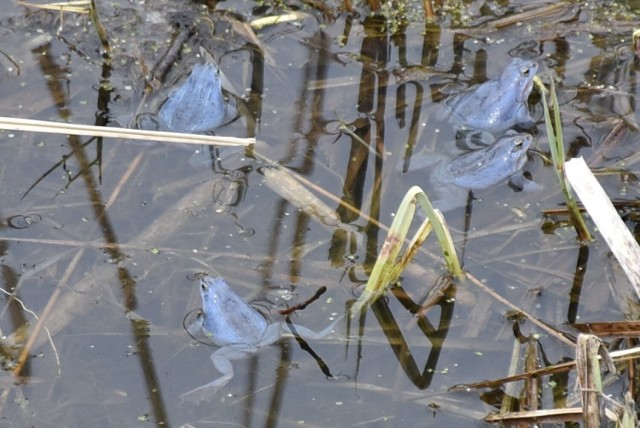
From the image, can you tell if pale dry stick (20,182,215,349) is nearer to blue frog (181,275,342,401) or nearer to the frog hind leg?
blue frog (181,275,342,401)

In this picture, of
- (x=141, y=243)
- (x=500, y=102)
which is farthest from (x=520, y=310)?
(x=141, y=243)

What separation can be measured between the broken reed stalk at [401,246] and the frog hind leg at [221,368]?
670 millimetres

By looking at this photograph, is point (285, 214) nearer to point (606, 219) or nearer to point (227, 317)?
point (227, 317)

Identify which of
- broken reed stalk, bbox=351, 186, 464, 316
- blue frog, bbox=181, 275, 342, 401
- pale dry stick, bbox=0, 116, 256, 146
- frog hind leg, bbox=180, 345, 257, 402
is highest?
pale dry stick, bbox=0, 116, 256, 146

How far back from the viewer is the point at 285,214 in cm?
565

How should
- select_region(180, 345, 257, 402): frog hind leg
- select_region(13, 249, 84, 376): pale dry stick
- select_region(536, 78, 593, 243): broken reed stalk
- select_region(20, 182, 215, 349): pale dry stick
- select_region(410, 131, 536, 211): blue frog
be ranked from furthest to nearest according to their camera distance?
select_region(410, 131, 536, 211): blue frog → select_region(20, 182, 215, 349): pale dry stick → select_region(536, 78, 593, 243): broken reed stalk → select_region(13, 249, 84, 376): pale dry stick → select_region(180, 345, 257, 402): frog hind leg

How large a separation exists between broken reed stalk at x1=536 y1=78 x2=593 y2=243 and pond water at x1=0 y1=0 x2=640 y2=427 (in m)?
0.16

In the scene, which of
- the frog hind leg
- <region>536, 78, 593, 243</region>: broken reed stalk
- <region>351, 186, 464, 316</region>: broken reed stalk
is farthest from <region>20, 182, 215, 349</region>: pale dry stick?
<region>536, 78, 593, 243</region>: broken reed stalk

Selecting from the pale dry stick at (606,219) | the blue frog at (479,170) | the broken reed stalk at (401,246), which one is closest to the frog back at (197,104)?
the blue frog at (479,170)

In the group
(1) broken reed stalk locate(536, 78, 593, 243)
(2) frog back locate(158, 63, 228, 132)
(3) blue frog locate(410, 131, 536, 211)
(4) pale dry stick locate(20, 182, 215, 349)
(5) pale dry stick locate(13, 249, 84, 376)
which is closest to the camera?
(5) pale dry stick locate(13, 249, 84, 376)

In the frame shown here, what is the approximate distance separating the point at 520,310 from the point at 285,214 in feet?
5.06

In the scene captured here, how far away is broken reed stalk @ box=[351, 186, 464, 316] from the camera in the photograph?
4.62 m

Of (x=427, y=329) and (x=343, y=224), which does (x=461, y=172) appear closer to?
(x=343, y=224)

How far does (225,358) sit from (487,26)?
3861 millimetres
